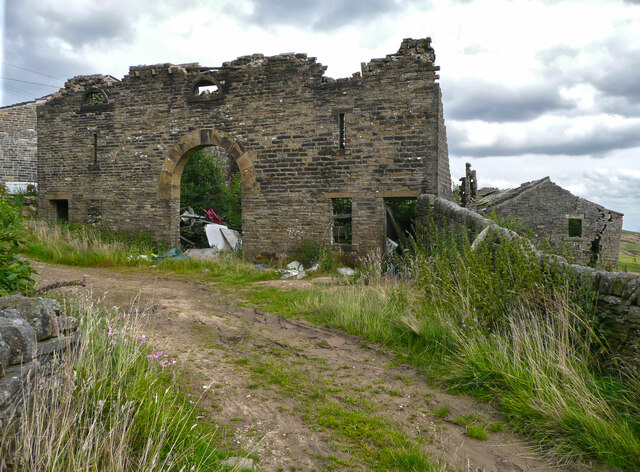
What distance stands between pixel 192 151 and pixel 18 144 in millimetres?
16637

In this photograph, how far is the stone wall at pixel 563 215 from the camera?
19141mm

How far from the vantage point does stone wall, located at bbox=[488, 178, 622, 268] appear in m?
19.1

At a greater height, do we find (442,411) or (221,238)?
(221,238)

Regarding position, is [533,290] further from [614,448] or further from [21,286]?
[21,286]

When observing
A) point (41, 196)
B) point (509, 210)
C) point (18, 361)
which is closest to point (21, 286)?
point (18, 361)

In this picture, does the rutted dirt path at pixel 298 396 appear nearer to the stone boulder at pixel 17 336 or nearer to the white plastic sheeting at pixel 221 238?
the stone boulder at pixel 17 336

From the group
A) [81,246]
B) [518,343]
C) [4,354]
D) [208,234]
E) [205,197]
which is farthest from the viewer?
[205,197]

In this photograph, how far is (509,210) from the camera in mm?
18984

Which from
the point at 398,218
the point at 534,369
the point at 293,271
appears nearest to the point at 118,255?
the point at 293,271

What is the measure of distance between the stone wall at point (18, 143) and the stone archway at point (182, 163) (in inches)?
613

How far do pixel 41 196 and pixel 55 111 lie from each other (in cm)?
288

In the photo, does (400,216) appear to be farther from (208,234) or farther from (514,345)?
(514,345)

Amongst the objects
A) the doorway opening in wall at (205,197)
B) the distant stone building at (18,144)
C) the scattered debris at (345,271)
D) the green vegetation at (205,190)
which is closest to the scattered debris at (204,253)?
the doorway opening in wall at (205,197)

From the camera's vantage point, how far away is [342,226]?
11438mm
